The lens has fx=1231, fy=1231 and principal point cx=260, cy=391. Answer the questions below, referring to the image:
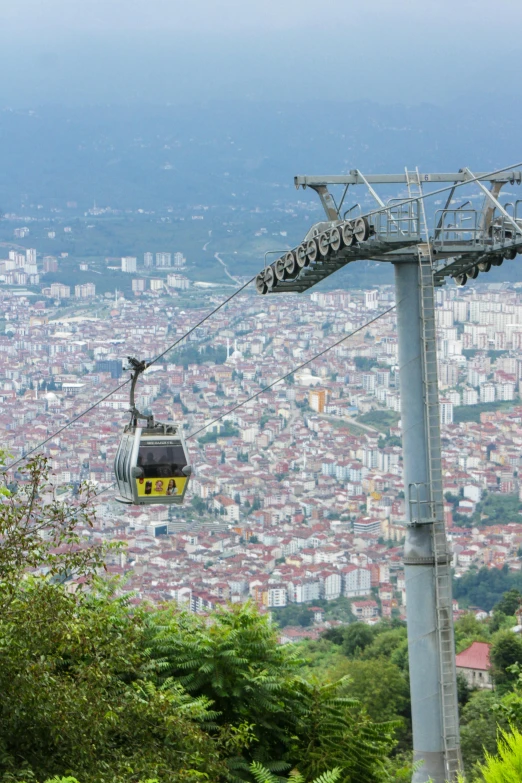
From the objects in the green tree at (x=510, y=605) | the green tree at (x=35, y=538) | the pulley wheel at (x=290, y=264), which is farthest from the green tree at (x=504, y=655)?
the green tree at (x=35, y=538)

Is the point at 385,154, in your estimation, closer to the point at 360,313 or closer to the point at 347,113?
the point at 347,113

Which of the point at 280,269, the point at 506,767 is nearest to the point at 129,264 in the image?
the point at 280,269

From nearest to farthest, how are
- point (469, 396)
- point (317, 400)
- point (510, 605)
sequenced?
point (510, 605), point (469, 396), point (317, 400)

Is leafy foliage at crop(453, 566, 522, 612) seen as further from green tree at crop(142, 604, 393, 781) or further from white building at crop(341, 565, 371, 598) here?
green tree at crop(142, 604, 393, 781)

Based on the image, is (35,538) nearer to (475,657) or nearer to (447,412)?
(475,657)

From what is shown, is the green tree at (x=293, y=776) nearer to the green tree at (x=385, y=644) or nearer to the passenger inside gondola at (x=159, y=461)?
the passenger inside gondola at (x=159, y=461)

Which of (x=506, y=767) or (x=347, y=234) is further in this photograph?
(x=347, y=234)
